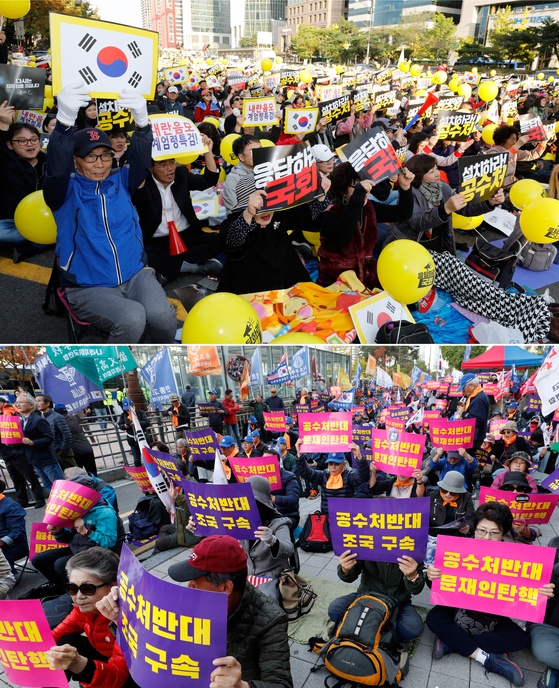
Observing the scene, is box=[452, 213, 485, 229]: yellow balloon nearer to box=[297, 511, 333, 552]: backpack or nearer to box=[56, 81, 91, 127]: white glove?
box=[297, 511, 333, 552]: backpack

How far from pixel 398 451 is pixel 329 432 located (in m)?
0.69

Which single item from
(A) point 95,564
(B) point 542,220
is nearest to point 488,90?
(B) point 542,220

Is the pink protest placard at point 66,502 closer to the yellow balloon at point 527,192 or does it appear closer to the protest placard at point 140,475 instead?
the protest placard at point 140,475

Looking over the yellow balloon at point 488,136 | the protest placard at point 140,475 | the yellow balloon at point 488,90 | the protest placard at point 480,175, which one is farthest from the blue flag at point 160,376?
the yellow balloon at point 488,90

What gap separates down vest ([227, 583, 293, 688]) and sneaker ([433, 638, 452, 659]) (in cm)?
166

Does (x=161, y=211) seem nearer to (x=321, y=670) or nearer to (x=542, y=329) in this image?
(x=542, y=329)

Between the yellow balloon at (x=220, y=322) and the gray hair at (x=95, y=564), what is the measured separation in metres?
1.37

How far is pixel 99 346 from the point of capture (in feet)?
10.8

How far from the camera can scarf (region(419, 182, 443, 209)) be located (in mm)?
5668

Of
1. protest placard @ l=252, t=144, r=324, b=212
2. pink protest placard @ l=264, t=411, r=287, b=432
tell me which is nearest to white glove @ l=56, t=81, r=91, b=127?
protest placard @ l=252, t=144, r=324, b=212

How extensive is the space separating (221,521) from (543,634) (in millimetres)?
2193

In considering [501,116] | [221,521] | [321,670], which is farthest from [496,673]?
[501,116]

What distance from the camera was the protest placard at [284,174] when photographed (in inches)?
137

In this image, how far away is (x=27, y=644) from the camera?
205 centimetres
